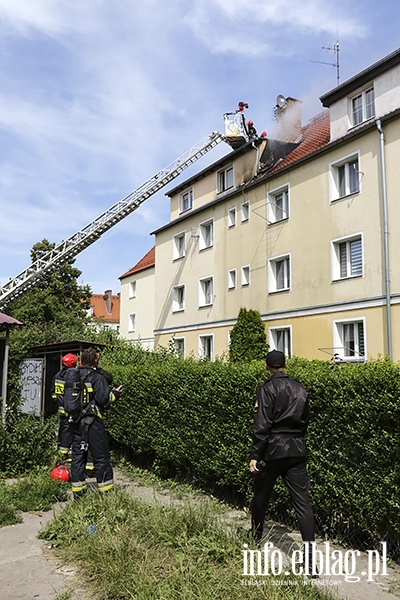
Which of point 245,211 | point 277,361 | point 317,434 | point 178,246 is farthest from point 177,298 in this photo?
point 277,361

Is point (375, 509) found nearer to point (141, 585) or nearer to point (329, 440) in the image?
point (329, 440)

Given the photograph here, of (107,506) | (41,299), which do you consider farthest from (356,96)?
(41,299)

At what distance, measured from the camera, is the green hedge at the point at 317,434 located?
15.7ft

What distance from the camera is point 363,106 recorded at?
725 inches

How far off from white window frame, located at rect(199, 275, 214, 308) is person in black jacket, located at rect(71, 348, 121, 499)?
19.4 metres

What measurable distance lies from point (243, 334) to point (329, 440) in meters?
15.3

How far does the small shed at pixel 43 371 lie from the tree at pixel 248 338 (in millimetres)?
9052

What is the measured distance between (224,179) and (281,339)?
9919 mm

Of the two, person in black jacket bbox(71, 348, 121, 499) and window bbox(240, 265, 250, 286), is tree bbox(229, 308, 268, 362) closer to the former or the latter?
window bbox(240, 265, 250, 286)

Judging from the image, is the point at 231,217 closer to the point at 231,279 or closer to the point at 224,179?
the point at 224,179

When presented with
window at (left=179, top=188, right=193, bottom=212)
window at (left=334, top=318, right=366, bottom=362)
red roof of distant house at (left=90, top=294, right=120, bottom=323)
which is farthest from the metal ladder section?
red roof of distant house at (left=90, top=294, right=120, bottom=323)

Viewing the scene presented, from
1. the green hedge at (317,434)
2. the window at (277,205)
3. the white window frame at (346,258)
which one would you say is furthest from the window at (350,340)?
the green hedge at (317,434)

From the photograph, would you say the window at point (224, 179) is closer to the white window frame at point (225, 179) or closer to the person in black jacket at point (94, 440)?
the white window frame at point (225, 179)

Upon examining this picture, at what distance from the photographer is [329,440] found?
17.3ft
